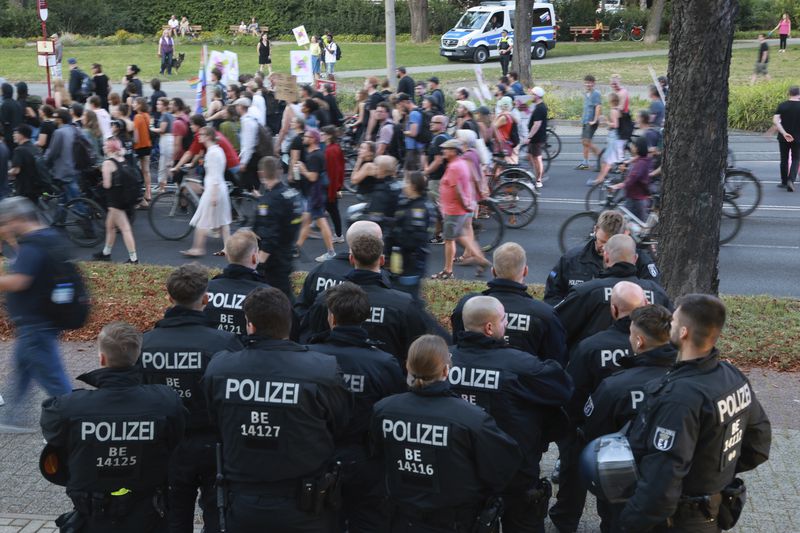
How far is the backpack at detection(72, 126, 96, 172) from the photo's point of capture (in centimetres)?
1514

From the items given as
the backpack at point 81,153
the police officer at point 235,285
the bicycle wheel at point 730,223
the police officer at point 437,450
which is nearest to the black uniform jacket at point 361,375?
the police officer at point 437,450

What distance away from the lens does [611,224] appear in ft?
25.9

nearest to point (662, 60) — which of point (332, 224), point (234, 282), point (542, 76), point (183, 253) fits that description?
point (542, 76)

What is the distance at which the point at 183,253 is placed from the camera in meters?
14.3

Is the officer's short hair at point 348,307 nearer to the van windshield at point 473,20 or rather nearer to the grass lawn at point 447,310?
the grass lawn at point 447,310

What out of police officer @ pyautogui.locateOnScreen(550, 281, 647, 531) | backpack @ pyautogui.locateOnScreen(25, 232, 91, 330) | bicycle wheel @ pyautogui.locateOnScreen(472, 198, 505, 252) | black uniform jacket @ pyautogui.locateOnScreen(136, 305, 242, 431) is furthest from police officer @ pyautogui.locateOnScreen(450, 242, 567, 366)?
bicycle wheel @ pyautogui.locateOnScreen(472, 198, 505, 252)

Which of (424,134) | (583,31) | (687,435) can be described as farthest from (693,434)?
(583,31)

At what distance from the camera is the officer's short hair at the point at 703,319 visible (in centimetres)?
456

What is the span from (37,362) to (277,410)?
3.40 meters

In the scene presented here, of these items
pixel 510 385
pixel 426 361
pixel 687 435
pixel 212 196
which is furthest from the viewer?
pixel 212 196

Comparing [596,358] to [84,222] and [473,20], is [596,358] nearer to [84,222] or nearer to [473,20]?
[84,222]

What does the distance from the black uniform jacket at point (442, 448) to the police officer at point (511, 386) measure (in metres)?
0.49

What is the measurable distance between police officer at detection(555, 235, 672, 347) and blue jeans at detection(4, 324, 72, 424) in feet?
12.9

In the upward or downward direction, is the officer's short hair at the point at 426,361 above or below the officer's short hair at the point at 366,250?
below
